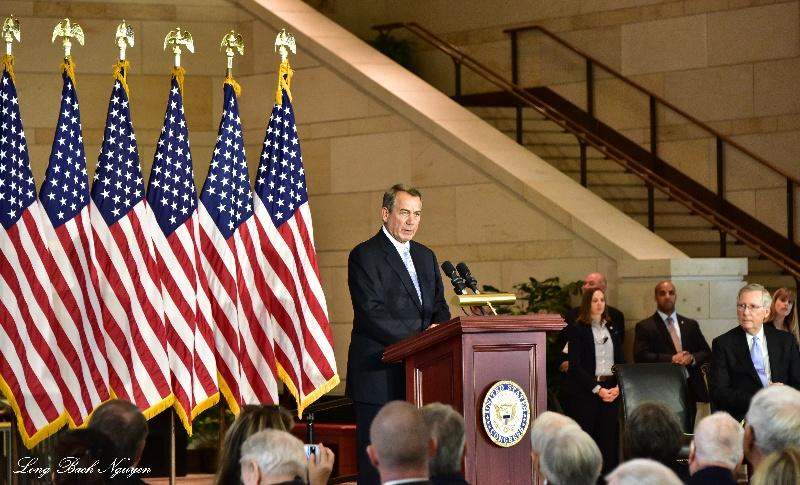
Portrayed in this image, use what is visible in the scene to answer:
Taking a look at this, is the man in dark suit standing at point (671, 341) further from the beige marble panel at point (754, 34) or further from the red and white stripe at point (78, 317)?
the beige marble panel at point (754, 34)

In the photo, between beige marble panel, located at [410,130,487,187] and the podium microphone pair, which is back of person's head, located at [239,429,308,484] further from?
beige marble panel, located at [410,130,487,187]

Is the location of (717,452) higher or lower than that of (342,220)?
lower

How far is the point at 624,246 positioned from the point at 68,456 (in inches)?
301

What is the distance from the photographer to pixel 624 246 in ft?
38.5

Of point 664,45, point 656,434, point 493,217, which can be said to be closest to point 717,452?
point 656,434

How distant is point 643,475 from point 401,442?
0.82 metres

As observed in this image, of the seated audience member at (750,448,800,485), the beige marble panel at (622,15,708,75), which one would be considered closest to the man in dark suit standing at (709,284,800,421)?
the seated audience member at (750,448,800,485)

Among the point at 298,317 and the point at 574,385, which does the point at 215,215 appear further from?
the point at 574,385

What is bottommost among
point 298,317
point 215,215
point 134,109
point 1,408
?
point 1,408

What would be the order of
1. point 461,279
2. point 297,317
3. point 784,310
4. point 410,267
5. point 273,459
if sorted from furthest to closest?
point 784,310, point 297,317, point 410,267, point 461,279, point 273,459

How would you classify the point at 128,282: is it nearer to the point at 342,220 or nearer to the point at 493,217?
the point at 493,217

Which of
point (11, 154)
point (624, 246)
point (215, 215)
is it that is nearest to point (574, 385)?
point (624, 246)

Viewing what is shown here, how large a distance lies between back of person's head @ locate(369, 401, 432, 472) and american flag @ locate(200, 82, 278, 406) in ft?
16.2

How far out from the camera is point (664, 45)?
15.5 meters
